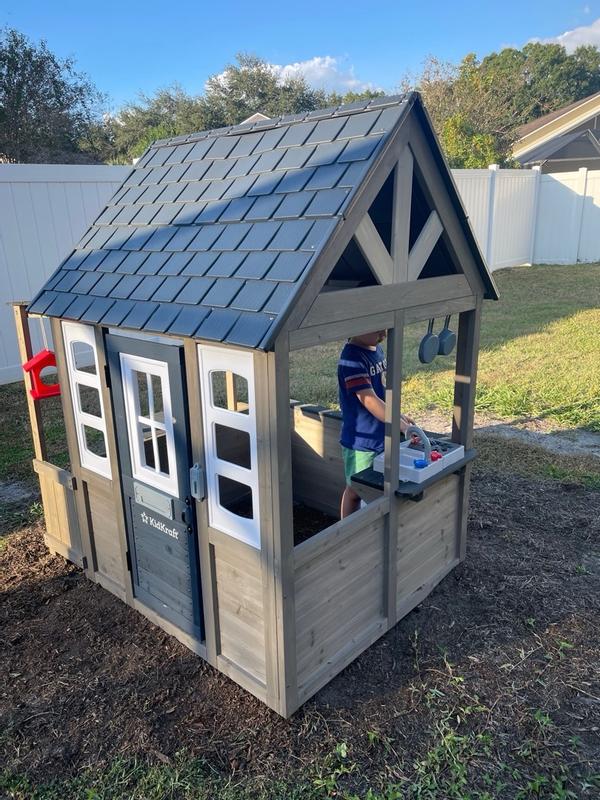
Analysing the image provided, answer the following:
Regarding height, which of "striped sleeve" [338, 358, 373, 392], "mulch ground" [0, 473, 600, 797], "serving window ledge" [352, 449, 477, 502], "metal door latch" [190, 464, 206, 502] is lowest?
"mulch ground" [0, 473, 600, 797]

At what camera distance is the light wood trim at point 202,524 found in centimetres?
272

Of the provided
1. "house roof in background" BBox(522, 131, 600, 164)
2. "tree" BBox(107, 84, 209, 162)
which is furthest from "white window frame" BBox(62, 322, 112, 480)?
"tree" BBox(107, 84, 209, 162)

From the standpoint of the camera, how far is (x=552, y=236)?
17281 millimetres

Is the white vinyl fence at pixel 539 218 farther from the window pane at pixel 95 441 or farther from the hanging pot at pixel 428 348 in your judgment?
the hanging pot at pixel 428 348

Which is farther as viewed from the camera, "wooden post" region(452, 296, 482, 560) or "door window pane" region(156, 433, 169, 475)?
"door window pane" region(156, 433, 169, 475)

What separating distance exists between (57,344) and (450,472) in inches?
99.4

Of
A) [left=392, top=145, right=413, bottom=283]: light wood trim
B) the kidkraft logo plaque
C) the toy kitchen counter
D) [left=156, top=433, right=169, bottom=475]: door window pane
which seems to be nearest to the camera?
[left=392, top=145, right=413, bottom=283]: light wood trim

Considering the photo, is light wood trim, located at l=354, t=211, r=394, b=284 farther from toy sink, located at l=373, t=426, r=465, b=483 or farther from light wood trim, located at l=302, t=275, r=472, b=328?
toy sink, located at l=373, t=426, r=465, b=483

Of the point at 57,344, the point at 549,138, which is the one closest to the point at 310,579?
the point at 57,344

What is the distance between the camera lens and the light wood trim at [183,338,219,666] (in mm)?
2719

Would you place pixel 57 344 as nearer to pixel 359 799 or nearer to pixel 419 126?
pixel 419 126

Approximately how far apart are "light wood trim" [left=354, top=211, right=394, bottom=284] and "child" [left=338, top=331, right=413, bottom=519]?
1.96 ft

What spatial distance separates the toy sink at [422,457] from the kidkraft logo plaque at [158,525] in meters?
1.19

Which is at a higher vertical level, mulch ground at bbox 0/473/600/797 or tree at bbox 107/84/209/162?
tree at bbox 107/84/209/162
